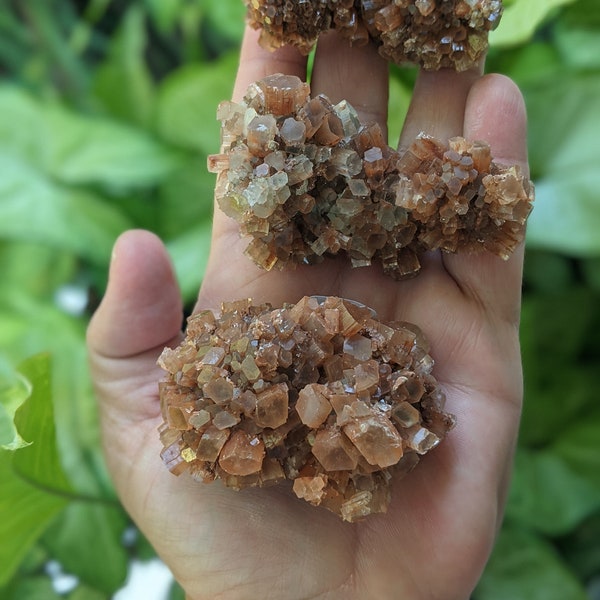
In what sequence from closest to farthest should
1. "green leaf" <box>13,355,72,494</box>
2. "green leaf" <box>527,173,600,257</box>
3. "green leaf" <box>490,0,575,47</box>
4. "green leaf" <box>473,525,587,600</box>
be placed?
"green leaf" <box>13,355,72,494</box>
"green leaf" <box>490,0,575,47</box>
"green leaf" <box>527,173,600,257</box>
"green leaf" <box>473,525,587,600</box>

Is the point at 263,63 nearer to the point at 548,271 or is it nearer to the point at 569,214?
the point at 569,214

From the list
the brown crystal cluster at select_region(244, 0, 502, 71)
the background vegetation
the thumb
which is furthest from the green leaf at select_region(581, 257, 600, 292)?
the thumb

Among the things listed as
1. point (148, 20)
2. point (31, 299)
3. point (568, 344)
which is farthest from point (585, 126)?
point (148, 20)

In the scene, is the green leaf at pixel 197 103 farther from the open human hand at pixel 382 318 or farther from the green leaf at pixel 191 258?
the open human hand at pixel 382 318

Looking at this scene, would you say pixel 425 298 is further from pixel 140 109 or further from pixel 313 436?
pixel 140 109

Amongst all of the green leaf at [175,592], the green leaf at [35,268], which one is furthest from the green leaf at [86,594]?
the green leaf at [35,268]

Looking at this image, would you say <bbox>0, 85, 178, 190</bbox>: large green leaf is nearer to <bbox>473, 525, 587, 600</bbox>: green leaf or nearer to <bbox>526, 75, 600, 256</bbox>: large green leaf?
<bbox>526, 75, 600, 256</bbox>: large green leaf

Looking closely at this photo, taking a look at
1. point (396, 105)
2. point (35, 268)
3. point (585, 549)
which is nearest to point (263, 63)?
point (396, 105)
